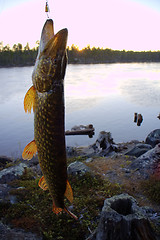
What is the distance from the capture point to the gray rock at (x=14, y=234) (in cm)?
416

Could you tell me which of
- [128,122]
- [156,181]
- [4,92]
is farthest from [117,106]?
[156,181]

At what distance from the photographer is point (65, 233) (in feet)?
15.8

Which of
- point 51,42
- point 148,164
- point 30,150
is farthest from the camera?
point 148,164

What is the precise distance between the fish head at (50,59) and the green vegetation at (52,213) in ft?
12.0

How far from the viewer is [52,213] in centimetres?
543

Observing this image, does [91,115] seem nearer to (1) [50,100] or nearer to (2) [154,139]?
(2) [154,139]

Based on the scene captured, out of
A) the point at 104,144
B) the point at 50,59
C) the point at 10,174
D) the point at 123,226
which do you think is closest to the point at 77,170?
the point at 10,174

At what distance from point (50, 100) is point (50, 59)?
43 centimetres

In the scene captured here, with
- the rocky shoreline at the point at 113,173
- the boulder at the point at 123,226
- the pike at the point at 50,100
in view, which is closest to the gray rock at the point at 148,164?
the rocky shoreline at the point at 113,173

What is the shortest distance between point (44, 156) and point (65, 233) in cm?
320

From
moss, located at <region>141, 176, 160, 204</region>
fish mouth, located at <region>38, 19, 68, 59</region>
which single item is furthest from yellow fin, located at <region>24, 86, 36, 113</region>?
moss, located at <region>141, 176, 160, 204</region>

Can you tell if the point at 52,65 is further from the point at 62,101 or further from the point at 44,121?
the point at 44,121

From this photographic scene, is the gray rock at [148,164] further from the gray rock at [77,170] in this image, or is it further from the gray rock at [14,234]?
the gray rock at [14,234]

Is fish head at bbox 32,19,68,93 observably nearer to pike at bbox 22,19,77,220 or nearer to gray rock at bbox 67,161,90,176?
pike at bbox 22,19,77,220
